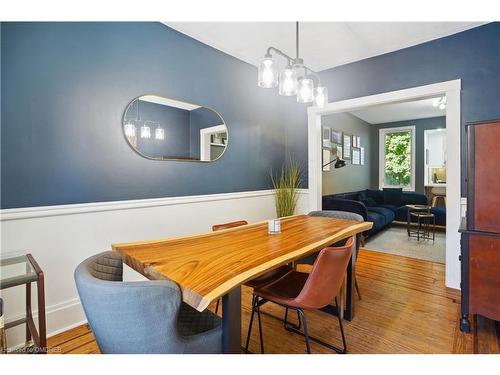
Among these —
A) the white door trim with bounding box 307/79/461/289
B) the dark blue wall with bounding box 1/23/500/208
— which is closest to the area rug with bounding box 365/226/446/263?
the white door trim with bounding box 307/79/461/289

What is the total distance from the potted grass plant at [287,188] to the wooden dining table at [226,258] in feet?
5.14

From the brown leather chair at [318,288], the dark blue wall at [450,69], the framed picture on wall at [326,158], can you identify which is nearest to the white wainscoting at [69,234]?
the brown leather chair at [318,288]

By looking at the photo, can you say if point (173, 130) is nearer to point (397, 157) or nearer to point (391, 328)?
point (391, 328)

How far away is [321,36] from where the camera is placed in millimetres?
2688

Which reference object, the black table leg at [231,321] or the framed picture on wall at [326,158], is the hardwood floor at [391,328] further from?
the framed picture on wall at [326,158]

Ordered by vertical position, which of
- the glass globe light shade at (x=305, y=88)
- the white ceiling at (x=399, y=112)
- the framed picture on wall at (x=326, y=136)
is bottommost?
the glass globe light shade at (x=305, y=88)

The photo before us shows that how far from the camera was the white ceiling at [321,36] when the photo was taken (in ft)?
8.18

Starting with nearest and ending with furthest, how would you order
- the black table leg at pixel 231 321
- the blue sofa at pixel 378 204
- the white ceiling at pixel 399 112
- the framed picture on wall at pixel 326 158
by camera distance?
the black table leg at pixel 231 321
the blue sofa at pixel 378 204
the framed picture on wall at pixel 326 158
the white ceiling at pixel 399 112

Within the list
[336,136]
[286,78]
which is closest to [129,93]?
[286,78]

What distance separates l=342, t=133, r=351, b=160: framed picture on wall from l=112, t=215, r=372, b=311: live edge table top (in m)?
4.05

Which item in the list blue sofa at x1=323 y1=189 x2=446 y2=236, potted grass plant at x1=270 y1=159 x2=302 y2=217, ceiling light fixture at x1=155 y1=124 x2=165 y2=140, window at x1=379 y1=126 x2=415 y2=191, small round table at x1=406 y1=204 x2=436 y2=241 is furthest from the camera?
window at x1=379 y1=126 x2=415 y2=191

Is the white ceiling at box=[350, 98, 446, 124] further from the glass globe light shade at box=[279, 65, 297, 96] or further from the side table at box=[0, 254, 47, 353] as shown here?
the side table at box=[0, 254, 47, 353]

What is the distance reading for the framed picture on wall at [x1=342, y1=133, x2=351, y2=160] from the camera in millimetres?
5656
